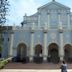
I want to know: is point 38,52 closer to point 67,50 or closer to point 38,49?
point 38,49

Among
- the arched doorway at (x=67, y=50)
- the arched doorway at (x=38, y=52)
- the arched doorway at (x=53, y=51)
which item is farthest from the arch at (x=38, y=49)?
the arched doorway at (x=67, y=50)

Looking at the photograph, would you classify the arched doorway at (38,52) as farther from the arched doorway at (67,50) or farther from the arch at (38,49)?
the arched doorway at (67,50)

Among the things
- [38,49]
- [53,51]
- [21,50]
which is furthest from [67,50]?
[21,50]

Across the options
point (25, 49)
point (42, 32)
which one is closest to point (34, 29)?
point (42, 32)

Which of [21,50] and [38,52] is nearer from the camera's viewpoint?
[38,52]

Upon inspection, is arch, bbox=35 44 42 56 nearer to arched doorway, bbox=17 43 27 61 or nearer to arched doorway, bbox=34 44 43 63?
arched doorway, bbox=34 44 43 63

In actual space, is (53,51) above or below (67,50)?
below

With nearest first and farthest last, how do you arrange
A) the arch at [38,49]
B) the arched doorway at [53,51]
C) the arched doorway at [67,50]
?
the arched doorway at [67,50], the arch at [38,49], the arched doorway at [53,51]

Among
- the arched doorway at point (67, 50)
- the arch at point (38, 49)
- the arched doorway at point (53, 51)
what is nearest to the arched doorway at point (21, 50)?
the arch at point (38, 49)

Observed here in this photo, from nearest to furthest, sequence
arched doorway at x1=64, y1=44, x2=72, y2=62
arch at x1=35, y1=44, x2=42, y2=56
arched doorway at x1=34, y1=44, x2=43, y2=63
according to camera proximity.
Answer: arched doorway at x1=34, y1=44, x2=43, y2=63 → arched doorway at x1=64, y1=44, x2=72, y2=62 → arch at x1=35, y1=44, x2=42, y2=56

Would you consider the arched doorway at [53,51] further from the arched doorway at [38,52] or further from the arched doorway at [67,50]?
the arched doorway at [38,52]

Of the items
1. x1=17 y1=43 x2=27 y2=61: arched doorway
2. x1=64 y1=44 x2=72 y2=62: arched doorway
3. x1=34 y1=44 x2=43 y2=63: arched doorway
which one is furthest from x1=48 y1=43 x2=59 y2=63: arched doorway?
x1=17 y1=43 x2=27 y2=61: arched doorway

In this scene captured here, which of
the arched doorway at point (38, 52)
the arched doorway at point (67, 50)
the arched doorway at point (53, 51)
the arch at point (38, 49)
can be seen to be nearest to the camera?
the arched doorway at point (38, 52)

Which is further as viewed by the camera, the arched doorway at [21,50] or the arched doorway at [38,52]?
the arched doorway at [21,50]
